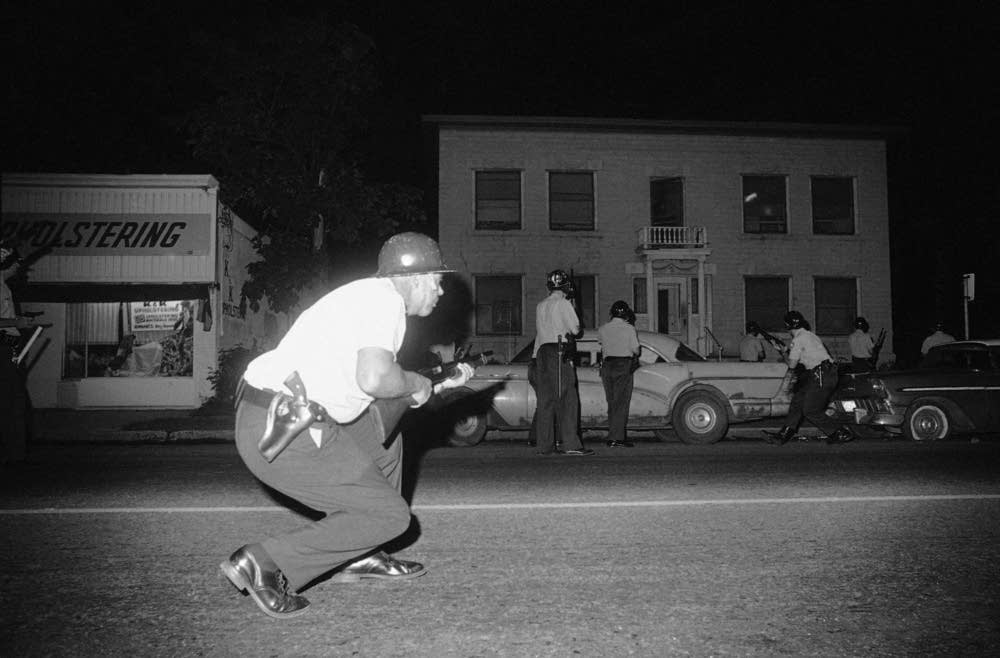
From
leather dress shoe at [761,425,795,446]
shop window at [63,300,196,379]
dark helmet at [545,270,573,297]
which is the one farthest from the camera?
shop window at [63,300,196,379]

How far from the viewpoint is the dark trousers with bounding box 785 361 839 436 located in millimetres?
9875

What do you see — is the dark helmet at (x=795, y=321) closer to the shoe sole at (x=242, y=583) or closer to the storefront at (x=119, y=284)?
the shoe sole at (x=242, y=583)

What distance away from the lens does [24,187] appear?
15.7m

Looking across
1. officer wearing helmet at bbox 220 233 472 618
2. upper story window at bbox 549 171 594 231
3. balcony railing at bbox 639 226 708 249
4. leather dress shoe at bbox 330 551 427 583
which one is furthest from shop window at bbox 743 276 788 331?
officer wearing helmet at bbox 220 233 472 618

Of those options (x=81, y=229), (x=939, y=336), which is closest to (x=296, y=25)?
(x=81, y=229)

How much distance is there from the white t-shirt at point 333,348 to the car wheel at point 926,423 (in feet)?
31.1

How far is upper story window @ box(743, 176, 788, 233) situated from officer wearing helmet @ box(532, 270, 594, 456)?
Answer: 1691 centimetres

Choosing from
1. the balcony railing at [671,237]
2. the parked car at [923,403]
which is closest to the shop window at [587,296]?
the balcony railing at [671,237]

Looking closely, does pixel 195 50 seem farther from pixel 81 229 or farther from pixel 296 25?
pixel 81 229

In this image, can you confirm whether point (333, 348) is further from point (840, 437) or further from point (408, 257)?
point (840, 437)

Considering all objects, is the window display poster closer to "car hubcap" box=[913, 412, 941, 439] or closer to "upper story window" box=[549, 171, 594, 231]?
"upper story window" box=[549, 171, 594, 231]

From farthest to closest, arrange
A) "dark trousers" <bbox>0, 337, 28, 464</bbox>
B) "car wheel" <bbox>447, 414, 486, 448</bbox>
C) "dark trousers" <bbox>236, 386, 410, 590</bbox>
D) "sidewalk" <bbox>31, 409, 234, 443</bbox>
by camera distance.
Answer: "sidewalk" <bbox>31, 409, 234, 443</bbox>, "car wheel" <bbox>447, 414, 486, 448</bbox>, "dark trousers" <bbox>0, 337, 28, 464</bbox>, "dark trousers" <bbox>236, 386, 410, 590</bbox>

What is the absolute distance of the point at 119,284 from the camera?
15.8 meters

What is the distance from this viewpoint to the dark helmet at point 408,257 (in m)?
3.33
